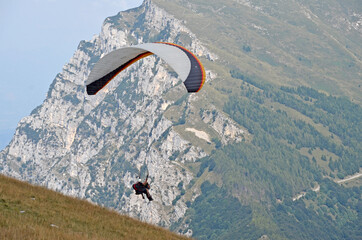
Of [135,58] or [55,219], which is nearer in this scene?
[55,219]

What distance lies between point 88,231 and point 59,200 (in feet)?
25.6

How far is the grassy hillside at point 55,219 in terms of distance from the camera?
1165 inches

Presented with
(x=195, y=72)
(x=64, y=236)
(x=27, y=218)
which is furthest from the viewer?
(x=195, y=72)

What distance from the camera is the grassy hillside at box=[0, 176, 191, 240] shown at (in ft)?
97.1

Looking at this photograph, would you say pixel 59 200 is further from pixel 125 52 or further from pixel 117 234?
pixel 125 52

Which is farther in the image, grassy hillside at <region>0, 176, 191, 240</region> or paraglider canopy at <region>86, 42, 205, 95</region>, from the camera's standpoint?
paraglider canopy at <region>86, 42, 205, 95</region>

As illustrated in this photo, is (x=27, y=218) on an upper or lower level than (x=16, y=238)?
lower

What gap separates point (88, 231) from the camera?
113 ft

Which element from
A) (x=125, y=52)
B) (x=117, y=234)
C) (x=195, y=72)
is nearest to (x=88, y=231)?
(x=117, y=234)

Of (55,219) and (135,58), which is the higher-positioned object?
(135,58)

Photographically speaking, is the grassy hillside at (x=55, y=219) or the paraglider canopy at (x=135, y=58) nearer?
the grassy hillside at (x=55, y=219)

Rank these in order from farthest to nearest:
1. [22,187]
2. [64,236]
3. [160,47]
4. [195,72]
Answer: [160,47] < [195,72] < [22,187] < [64,236]

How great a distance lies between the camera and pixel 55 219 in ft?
116

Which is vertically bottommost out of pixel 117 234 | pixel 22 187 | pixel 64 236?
pixel 22 187
